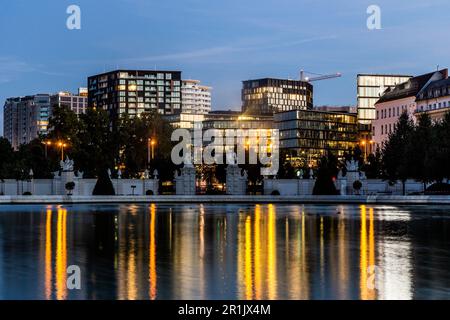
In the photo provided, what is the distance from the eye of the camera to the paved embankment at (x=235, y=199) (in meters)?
63.7

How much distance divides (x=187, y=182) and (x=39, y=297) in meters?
65.8

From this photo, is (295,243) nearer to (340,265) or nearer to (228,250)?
(228,250)

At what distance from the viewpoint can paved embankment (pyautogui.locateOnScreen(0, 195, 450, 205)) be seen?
2507 inches

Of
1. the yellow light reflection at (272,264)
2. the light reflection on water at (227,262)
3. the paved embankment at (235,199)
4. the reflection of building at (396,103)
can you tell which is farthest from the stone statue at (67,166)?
the reflection of building at (396,103)

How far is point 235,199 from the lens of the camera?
70.6 m

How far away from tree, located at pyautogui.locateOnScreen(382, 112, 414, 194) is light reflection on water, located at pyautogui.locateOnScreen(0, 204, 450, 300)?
131ft

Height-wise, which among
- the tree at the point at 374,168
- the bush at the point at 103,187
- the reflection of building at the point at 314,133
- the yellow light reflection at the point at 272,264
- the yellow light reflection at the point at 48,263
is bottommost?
the yellow light reflection at the point at 272,264

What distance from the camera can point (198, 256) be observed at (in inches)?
789

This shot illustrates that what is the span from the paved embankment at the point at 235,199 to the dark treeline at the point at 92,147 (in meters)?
23.1

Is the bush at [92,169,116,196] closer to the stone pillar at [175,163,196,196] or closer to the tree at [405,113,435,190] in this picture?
the stone pillar at [175,163,196,196]

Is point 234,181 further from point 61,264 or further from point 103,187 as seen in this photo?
point 61,264

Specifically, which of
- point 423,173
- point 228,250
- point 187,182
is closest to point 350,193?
point 423,173

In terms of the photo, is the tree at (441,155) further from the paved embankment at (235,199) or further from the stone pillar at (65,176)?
the stone pillar at (65,176)

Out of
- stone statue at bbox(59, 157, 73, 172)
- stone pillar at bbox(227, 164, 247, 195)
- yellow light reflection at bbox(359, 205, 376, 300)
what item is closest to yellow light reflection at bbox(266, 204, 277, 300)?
yellow light reflection at bbox(359, 205, 376, 300)
